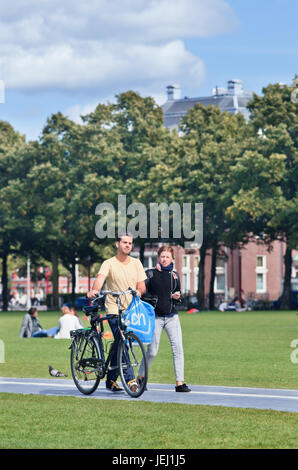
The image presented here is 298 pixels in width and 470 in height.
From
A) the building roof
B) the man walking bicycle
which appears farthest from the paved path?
the building roof

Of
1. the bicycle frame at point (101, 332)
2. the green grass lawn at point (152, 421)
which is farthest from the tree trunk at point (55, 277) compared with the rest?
the bicycle frame at point (101, 332)

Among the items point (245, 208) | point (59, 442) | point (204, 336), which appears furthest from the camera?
point (245, 208)

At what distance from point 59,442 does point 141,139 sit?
196 ft

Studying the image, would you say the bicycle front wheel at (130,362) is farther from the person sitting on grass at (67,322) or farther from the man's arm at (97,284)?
the person sitting on grass at (67,322)

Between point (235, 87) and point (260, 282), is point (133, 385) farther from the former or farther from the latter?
point (235, 87)

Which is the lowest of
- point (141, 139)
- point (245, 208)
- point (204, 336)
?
point (204, 336)

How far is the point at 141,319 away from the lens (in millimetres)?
12477

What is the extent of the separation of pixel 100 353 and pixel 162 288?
130 centimetres

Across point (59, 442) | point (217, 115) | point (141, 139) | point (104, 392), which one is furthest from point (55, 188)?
point (59, 442)

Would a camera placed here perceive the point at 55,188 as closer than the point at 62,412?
No

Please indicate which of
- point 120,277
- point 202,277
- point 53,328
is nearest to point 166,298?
point 120,277

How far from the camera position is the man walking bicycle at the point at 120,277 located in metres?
12.9

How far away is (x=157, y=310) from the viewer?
13.4 metres

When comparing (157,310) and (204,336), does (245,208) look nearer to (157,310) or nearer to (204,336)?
(204,336)
